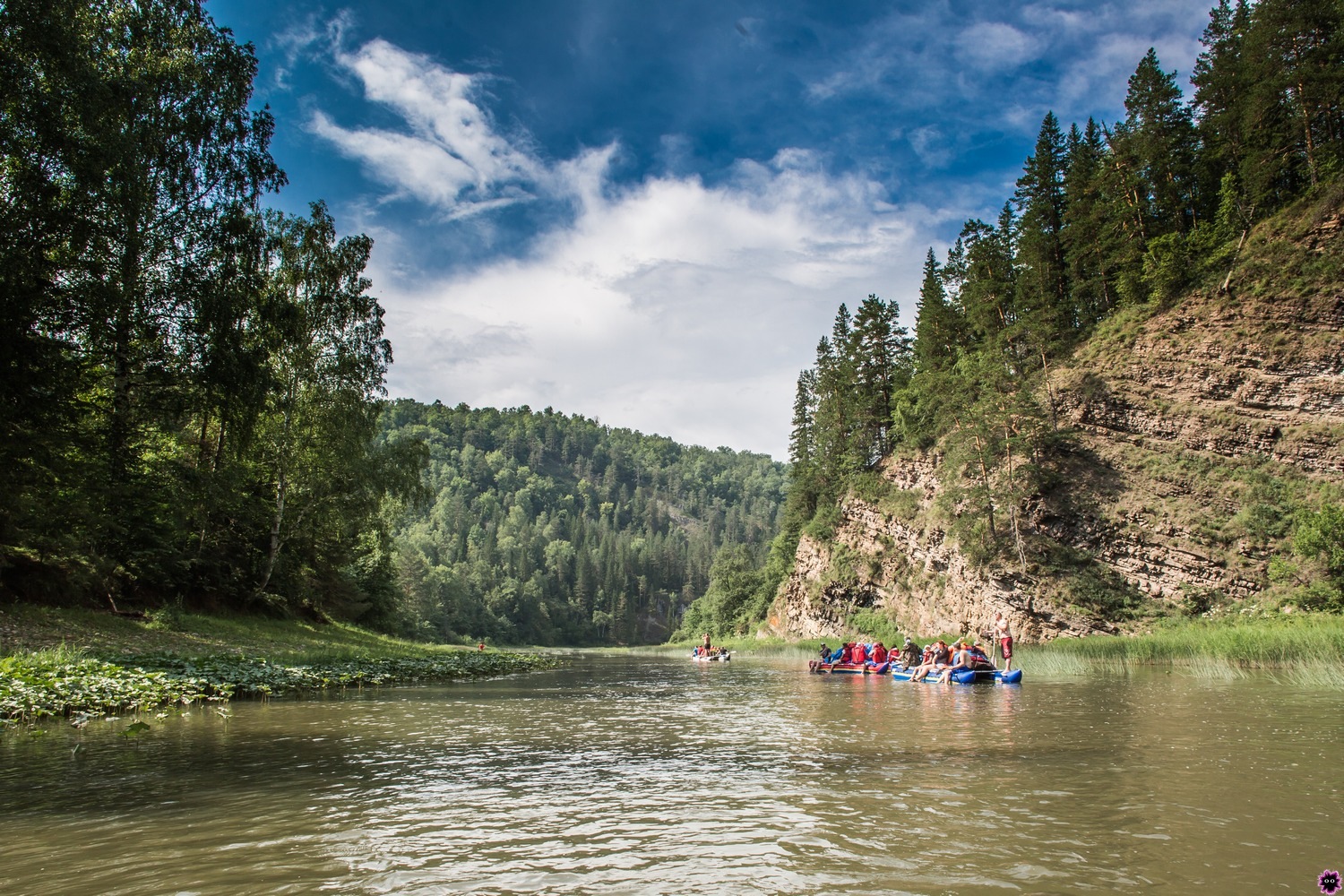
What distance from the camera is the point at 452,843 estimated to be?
22.1 feet

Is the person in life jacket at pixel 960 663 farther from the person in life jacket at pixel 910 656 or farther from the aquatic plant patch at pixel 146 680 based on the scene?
the aquatic plant patch at pixel 146 680

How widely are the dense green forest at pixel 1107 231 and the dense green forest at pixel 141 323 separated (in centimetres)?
3820

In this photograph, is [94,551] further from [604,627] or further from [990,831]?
[604,627]

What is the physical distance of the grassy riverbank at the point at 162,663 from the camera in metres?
13.0

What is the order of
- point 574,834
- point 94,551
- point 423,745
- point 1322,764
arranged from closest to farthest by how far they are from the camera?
point 574,834 → point 1322,764 → point 423,745 → point 94,551

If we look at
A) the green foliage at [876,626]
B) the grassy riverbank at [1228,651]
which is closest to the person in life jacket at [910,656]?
the grassy riverbank at [1228,651]

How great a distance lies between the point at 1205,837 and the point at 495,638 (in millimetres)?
129678

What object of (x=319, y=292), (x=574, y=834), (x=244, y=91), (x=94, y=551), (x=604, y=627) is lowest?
(x=604, y=627)

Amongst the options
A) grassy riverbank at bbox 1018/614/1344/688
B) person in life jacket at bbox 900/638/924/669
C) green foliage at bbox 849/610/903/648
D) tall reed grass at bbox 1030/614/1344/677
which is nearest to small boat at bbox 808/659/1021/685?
person in life jacket at bbox 900/638/924/669

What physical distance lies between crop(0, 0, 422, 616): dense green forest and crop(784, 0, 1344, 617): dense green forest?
3820 cm

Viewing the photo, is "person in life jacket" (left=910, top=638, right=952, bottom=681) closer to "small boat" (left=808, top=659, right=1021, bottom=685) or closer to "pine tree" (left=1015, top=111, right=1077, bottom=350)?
"small boat" (left=808, top=659, right=1021, bottom=685)

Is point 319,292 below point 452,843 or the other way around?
the other way around

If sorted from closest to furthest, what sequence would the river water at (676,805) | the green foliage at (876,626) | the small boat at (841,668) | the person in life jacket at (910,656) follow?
the river water at (676,805), the person in life jacket at (910,656), the small boat at (841,668), the green foliage at (876,626)

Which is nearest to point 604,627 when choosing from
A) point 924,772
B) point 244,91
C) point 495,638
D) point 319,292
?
point 495,638
